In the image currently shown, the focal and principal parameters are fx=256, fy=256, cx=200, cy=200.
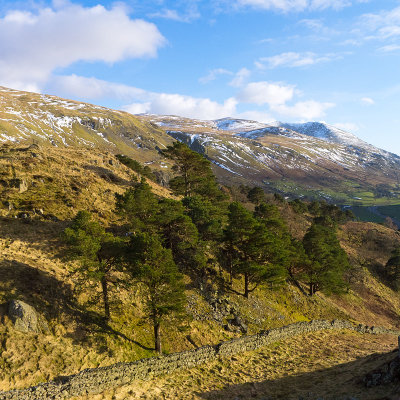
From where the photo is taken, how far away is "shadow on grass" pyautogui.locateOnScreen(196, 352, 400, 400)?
14.5 metres

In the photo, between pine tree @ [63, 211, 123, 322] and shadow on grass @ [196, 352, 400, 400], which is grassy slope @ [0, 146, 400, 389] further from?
pine tree @ [63, 211, 123, 322]

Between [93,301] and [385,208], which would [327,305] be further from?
[385,208]

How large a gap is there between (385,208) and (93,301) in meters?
230

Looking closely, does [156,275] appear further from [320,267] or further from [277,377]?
[320,267]

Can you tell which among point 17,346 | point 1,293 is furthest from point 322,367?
point 1,293

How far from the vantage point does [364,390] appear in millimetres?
14602

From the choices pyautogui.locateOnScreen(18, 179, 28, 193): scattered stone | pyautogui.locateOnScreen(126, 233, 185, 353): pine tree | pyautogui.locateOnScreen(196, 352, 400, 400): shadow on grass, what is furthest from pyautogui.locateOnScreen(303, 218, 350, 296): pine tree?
pyautogui.locateOnScreen(18, 179, 28, 193): scattered stone

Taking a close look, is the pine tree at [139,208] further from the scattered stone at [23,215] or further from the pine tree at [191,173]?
the pine tree at [191,173]

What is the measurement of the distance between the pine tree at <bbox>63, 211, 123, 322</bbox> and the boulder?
410 cm

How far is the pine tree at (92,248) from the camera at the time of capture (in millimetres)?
18875

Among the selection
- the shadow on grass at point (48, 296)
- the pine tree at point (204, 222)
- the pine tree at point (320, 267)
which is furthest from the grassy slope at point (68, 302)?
the pine tree at point (204, 222)

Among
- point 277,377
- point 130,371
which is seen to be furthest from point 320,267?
point 130,371

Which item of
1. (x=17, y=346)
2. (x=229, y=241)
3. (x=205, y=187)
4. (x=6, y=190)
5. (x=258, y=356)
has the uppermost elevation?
(x=205, y=187)

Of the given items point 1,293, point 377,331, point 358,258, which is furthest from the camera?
point 358,258
